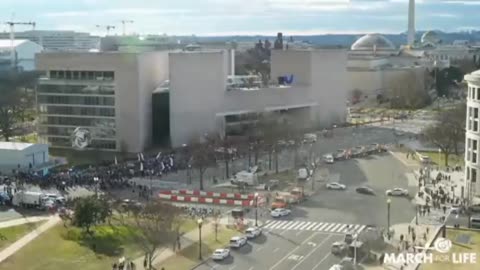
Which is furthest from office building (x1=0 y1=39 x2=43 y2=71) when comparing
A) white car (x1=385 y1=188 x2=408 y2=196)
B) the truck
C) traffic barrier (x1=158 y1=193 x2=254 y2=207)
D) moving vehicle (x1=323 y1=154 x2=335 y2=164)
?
white car (x1=385 y1=188 x2=408 y2=196)

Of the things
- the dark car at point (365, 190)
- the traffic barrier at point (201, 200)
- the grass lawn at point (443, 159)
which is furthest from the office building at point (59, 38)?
the dark car at point (365, 190)

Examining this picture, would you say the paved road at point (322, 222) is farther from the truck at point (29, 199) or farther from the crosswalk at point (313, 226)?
the truck at point (29, 199)

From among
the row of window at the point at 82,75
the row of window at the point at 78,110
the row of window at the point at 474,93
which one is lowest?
the row of window at the point at 78,110

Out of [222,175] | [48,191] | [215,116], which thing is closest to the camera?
[48,191]

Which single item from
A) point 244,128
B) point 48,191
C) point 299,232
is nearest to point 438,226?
point 299,232

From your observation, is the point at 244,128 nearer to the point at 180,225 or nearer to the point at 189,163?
the point at 189,163

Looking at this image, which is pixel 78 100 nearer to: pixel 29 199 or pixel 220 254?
pixel 29 199

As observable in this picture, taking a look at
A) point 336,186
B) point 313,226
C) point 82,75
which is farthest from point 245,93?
point 313,226
